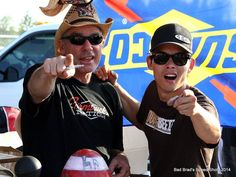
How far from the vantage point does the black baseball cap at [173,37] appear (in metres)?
2.73

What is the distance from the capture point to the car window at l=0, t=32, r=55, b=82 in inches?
271

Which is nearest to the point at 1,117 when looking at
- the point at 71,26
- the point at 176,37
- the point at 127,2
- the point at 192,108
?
the point at 127,2

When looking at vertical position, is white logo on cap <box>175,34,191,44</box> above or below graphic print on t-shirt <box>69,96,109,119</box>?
above

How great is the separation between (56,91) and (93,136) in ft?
0.99

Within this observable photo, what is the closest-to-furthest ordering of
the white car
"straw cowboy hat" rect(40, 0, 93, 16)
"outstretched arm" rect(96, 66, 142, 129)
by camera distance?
"straw cowboy hat" rect(40, 0, 93, 16)
"outstretched arm" rect(96, 66, 142, 129)
the white car

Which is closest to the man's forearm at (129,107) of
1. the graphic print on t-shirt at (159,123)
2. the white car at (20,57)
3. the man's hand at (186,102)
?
the graphic print on t-shirt at (159,123)

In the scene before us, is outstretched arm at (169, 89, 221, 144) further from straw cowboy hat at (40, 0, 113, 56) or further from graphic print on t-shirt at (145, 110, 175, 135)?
straw cowboy hat at (40, 0, 113, 56)

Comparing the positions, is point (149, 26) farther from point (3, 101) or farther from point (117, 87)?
point (3, 101)

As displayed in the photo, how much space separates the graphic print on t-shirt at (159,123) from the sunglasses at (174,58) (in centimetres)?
29

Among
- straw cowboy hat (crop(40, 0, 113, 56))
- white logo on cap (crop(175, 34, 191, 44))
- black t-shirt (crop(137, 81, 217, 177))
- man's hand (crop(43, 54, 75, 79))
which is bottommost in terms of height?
black t-shirt (crop(137, 81, 217, 177))

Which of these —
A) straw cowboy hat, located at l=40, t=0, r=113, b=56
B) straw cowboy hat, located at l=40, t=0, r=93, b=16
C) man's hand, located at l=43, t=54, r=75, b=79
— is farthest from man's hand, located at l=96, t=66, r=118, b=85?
man's hand, located at l=43, t=54, r=75, b=79

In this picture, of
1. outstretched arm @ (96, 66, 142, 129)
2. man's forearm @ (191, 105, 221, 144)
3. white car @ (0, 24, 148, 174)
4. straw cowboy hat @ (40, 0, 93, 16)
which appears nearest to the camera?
man's forearm @ (191, 105, 221, 144)

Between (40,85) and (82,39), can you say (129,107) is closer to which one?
(82,39)

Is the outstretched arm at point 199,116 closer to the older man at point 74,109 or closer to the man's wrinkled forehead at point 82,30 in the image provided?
the older man at point 74,109
